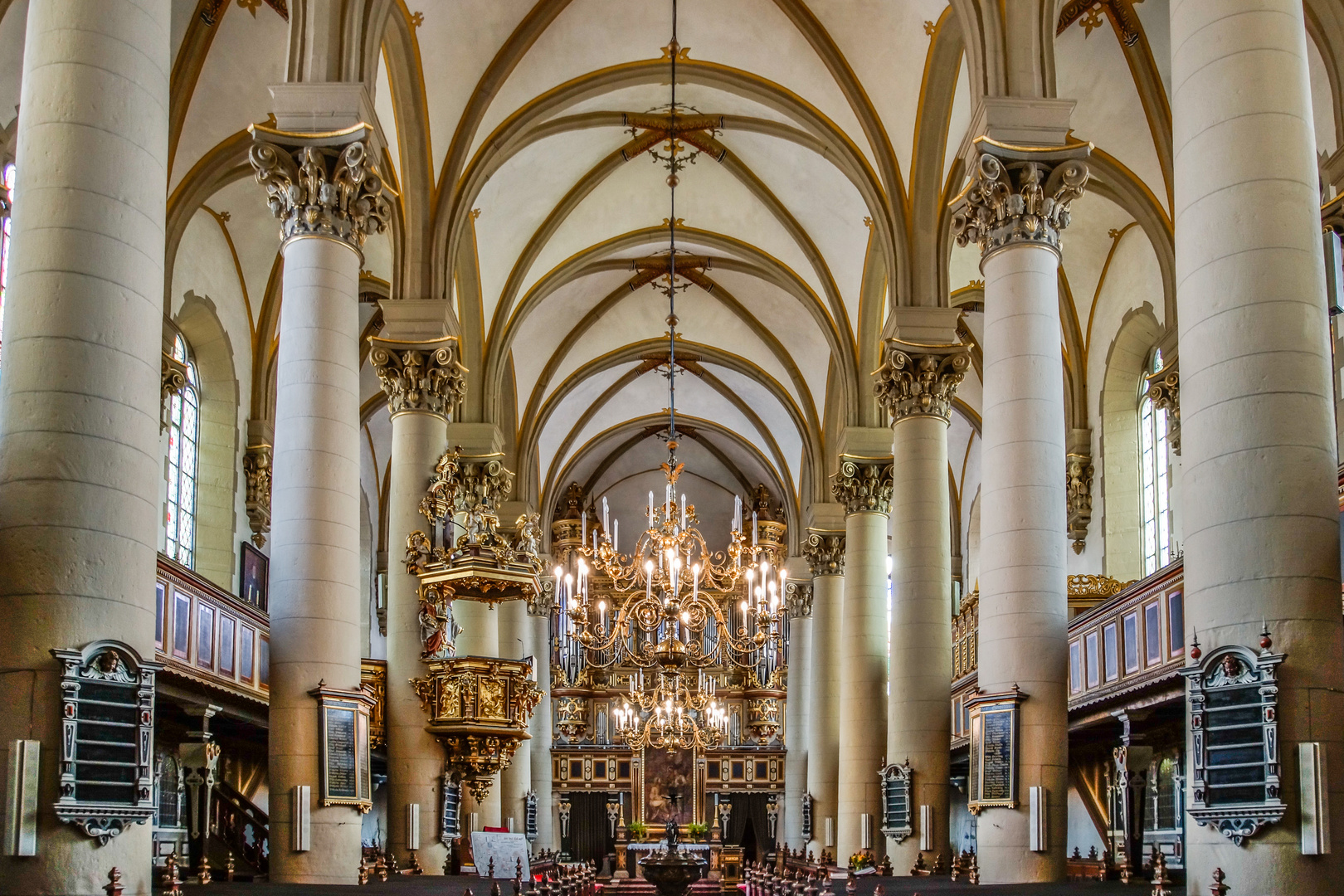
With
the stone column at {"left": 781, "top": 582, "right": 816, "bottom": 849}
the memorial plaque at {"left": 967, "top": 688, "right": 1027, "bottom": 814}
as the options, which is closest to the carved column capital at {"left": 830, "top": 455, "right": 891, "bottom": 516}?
the stone column at {"left": 781, "top": 582, "right": 816, "bottom": 849}

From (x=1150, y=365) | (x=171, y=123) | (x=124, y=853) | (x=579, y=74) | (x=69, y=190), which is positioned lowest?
(x=124, y=853)

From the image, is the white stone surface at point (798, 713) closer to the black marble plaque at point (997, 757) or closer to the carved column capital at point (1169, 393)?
the carved column capital at point (1169, 393)

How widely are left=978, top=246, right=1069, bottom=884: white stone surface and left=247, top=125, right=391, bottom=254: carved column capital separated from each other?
591cm

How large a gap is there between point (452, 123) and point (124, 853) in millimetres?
12518

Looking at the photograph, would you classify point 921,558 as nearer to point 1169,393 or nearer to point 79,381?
point 1169,393

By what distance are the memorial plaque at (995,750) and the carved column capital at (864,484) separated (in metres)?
9.96

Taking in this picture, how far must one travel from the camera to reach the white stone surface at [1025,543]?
12.6 metres

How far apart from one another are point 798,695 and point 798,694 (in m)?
0.02

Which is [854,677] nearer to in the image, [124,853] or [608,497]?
[124,853]

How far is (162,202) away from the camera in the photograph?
8.70 metres

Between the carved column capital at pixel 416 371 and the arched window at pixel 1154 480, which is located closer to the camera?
the carved column capital at pixel 416 371

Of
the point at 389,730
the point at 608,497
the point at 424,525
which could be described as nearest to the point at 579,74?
the point at 424,525

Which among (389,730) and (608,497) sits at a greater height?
(608,497)

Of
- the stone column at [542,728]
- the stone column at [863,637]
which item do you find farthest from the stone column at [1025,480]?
the stone column at [542,728]
